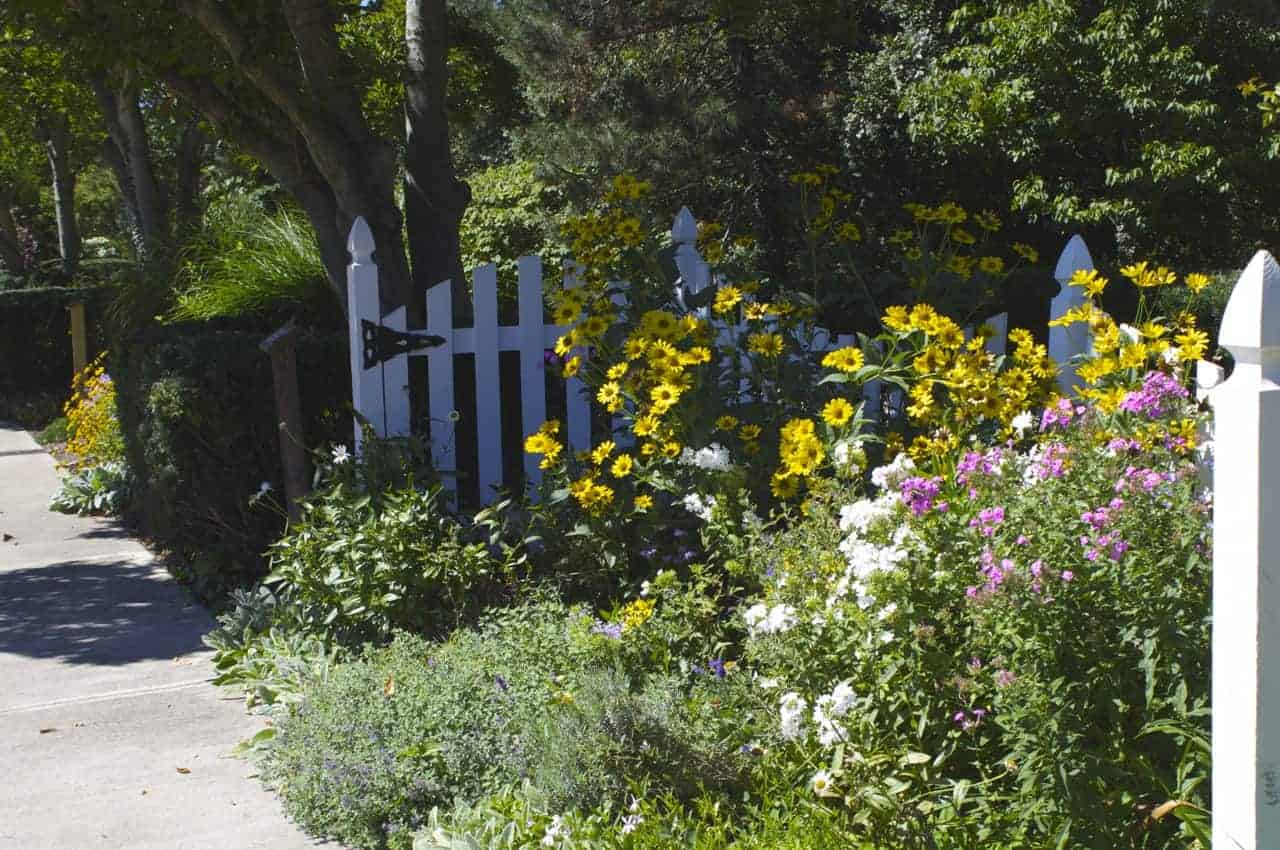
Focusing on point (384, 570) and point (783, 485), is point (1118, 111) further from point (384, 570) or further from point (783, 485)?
point (384, 570)

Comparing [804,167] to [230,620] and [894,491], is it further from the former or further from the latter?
[894,491]

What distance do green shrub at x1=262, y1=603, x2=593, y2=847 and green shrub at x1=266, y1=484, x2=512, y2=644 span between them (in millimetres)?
550

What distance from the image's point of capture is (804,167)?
49.9 feet

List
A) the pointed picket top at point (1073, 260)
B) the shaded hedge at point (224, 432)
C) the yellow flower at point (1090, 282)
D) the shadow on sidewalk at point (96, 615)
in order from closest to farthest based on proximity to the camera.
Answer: the yellow flower at point (1090, 282) → the pointed picket top at point (1073, 260) → the shadow on sidewalk at point (96, 615) → the shaded hedge at point (224, 432)

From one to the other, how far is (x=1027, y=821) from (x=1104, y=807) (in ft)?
0.67

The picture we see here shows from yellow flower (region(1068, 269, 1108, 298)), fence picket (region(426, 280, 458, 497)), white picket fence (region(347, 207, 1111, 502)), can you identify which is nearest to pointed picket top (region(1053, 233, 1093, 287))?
white picket fence (region(347, 207, 1111, 502))

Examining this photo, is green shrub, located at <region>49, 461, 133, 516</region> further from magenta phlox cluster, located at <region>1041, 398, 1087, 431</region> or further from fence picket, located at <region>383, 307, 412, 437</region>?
magenta phlox cluster, located at <region>1041, 398, 1087, 431</region>

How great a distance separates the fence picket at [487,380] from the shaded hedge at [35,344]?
1083 centimetres

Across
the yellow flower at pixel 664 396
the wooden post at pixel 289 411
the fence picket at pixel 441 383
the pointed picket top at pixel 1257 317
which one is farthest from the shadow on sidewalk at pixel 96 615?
the pointed picket top at pixel 1257 317

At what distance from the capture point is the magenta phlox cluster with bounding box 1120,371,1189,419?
10.1ft

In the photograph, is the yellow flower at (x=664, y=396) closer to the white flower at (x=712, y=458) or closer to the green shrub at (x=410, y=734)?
the white flower at (x=712, y=458)

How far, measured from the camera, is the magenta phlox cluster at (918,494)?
10.00 feet

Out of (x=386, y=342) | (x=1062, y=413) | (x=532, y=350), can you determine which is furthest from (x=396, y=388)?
(x=1062, y=413)

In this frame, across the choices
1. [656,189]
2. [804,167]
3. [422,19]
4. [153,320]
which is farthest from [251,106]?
[804,167]
